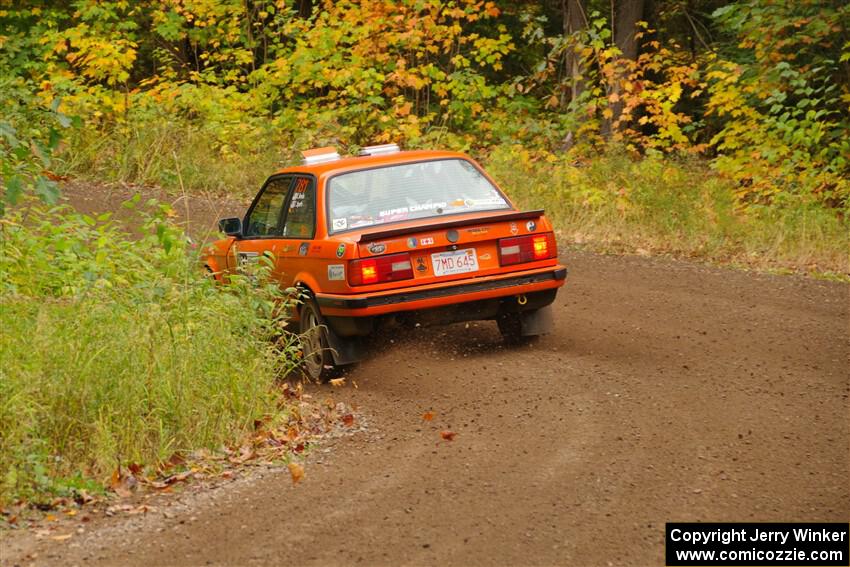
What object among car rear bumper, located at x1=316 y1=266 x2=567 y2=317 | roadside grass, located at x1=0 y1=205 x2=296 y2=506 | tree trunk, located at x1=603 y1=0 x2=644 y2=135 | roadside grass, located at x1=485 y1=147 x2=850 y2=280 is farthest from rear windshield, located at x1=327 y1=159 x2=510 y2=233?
tree trunk, located at x1=603 y1=0 x2=644 y2=135

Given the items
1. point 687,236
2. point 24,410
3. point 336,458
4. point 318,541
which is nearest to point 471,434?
point 336,458

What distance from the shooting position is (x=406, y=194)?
30.0 feet

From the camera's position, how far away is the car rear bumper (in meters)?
8.41

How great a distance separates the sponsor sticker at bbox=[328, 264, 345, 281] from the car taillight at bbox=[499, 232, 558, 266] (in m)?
1.19

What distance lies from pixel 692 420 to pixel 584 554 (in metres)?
2.36

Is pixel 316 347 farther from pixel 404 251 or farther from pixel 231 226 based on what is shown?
pixel 231 226

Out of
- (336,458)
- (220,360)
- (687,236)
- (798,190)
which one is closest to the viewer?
(336,458)

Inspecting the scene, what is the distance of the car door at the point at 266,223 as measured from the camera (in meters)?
9.80

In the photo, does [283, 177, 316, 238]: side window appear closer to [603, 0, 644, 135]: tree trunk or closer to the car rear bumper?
the car rear bumper

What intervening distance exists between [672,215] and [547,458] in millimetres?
9941

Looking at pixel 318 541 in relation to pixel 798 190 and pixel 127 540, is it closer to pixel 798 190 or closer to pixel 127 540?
pixel 127 540

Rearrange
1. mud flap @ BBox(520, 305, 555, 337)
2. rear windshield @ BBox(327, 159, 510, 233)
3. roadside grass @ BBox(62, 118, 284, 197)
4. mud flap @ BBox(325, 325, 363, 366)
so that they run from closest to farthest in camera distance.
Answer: mud flap @ BBox(325, 325, 363, 366) → rear windshield @ BBox(327, 159, 510, 233) → mud flap @ BBox(520, 305, 555, 337) → roadside grass @ BBox(62, 118, 284, 197)

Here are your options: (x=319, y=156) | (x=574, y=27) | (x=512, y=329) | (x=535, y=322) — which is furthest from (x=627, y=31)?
(x=535, y=322)

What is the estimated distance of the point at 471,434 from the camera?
698 cm
